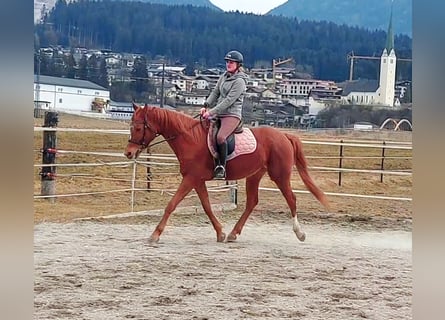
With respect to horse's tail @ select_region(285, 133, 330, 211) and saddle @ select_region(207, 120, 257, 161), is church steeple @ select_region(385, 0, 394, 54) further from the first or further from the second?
saddle @ select_region(207, 120, 257, 161)

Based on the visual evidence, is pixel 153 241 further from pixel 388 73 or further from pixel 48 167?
pixel 388 73

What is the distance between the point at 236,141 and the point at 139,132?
444 millimetres

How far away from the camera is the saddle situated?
271cm

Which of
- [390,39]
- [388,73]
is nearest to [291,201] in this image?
[388,73]

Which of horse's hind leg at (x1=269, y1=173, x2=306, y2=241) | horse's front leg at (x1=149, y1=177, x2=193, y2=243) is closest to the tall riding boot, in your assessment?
horse's front leg at (x1=149, y1=177, x2=193, y2=243)

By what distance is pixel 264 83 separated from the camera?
2.74 metres

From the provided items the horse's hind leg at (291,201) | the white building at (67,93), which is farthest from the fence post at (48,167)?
the horse's hind leg at (291,201)

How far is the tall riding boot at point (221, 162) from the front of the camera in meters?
2.71

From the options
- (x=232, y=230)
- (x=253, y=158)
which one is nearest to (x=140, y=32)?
(x=253, y=158)

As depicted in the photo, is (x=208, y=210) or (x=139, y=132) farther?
(x=208, y=210)

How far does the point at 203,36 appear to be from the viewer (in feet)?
8.86

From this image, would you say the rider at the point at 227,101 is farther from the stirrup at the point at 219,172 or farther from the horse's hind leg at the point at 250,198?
the horse's hind leg at the point at 250,198
